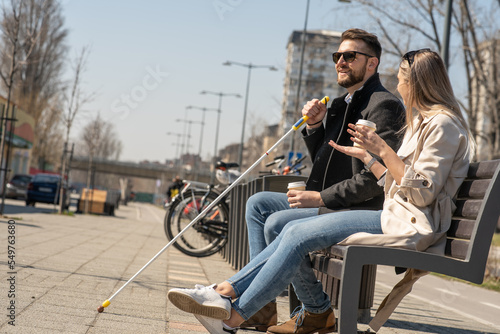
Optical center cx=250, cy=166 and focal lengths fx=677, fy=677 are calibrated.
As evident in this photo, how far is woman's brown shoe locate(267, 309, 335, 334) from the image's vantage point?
386cm

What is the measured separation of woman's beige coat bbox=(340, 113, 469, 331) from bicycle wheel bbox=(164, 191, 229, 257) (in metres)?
6.19

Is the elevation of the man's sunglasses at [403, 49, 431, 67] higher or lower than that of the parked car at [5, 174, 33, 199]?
higher

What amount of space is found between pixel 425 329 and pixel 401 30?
797 inches

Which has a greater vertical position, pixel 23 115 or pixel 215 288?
pixel 23 115

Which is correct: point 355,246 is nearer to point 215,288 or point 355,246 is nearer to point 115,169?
point 215,288

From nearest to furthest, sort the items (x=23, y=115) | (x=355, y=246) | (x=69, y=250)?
(x=355, y=246), (x=69, y=250), (x=23, y=115)

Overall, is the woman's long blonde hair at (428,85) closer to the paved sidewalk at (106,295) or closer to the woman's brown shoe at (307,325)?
the woman's brown shoe at (307,325)

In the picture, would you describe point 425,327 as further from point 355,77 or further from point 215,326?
point 215,326

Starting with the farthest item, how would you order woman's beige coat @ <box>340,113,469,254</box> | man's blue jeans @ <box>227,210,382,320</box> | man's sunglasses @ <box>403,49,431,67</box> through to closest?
man's sunglasses @ <box>403,49,431,67</box>, man's blue jeans @ <box>227,210,382,320</box>, woman's beige coat @ <box>340,113,469,254</box>

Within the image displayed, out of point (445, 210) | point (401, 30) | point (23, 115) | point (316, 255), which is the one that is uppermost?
point (401, 30)

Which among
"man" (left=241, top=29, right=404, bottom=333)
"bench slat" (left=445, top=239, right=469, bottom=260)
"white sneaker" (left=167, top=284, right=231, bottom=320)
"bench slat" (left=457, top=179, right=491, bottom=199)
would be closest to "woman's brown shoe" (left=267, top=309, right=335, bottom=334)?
"man" (left=241, top=29, right=404, bottom=333)

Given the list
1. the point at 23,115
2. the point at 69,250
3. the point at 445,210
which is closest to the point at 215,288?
the point at 445,210

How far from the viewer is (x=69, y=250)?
820cm

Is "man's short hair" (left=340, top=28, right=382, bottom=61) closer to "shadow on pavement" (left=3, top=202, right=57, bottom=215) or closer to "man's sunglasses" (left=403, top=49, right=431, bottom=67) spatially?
"man's sunglasses" (left=403, top=49, right=431, bottom=67)
